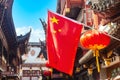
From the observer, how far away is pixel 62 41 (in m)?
8.75

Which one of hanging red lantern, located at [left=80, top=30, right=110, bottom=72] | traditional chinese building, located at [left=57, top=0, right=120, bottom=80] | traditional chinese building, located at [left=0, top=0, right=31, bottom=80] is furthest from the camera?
traditional chinese building, located at [left=0, top=0, right=31, bottom=80]

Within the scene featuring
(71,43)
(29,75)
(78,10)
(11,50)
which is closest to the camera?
(71,43)

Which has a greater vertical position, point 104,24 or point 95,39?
point 104,24

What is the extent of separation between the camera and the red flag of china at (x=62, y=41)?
8414 mm

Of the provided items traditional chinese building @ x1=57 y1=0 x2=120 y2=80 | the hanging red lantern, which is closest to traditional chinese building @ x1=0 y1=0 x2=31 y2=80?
traditional chinese building @ x1=57 y1=0 x2=120 y2=80

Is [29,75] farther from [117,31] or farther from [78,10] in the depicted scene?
[117,31]

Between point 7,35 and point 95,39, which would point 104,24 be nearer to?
point 95,39

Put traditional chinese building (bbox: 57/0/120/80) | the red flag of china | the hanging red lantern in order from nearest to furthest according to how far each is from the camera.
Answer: the hanging red lantern < traditional chinese building (bbox: 57/0/120/80) < the red flag of china

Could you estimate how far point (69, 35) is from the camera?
339 inches

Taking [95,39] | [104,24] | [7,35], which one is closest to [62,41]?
[95,39]

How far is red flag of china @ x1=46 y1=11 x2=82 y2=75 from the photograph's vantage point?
841 centimetres

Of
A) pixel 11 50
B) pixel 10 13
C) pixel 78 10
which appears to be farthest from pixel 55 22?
pixel 11 50

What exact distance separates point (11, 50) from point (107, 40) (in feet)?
44.9

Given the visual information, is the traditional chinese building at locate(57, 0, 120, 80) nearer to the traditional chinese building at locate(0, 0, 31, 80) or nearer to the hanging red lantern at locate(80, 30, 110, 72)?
the hanging red lantern at locate(80, 30, 110, 72)
